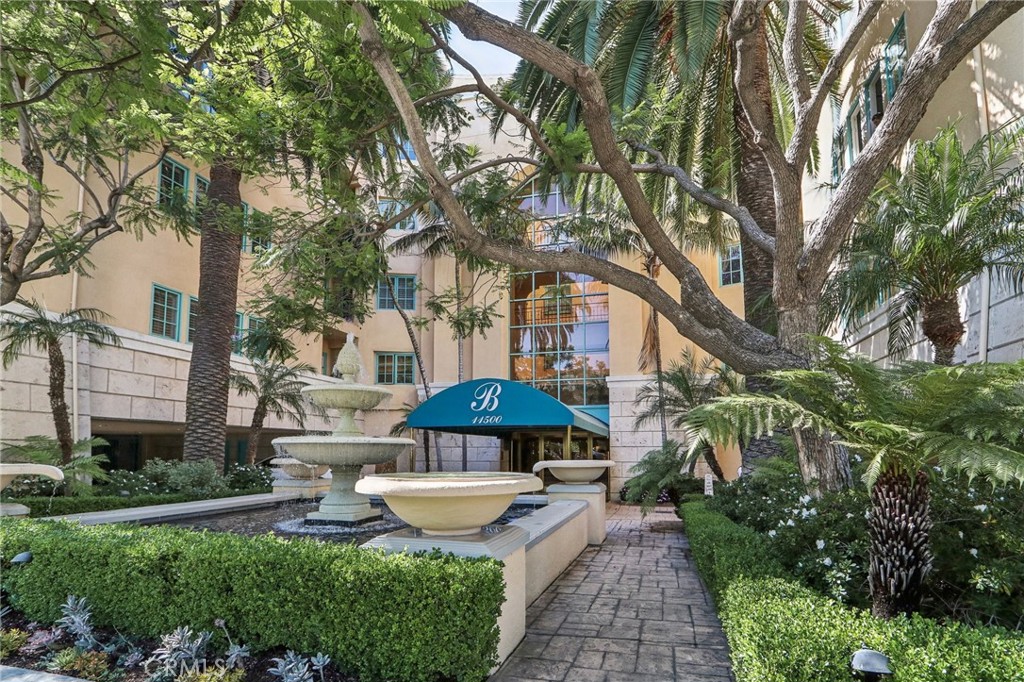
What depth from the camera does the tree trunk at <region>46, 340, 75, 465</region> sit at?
434 inches

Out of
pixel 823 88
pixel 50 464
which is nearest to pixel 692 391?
pixel 823 88

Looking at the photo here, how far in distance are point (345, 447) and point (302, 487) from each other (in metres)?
5.23

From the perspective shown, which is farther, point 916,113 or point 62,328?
point 62,328

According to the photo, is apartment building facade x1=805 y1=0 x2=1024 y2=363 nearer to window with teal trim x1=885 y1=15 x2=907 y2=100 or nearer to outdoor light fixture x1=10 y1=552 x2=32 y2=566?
window with teal trim x1=885 y1=15 x2=907 y2=100

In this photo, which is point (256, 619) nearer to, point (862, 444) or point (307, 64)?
point (862, 444)

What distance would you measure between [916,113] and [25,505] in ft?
40.0

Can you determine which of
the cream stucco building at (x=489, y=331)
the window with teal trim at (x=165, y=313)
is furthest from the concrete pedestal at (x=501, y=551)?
the window with teal trim at (x=165, y=313)

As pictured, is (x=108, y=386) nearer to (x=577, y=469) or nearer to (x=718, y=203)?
(x=577, y=469)

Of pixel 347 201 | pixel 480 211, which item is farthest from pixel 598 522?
pixel 347 201

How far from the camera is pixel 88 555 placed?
15.9 ft

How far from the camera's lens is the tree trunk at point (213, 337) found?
486 inches

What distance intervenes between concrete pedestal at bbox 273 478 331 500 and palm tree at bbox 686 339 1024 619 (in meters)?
10.3

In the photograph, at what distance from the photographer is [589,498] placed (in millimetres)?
10695

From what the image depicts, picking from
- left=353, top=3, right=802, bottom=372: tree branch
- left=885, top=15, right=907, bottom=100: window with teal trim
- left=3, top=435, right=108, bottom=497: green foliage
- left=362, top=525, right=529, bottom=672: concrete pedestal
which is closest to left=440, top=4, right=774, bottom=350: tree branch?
left=353, top=3, right=802, bottom=372: tree branch
